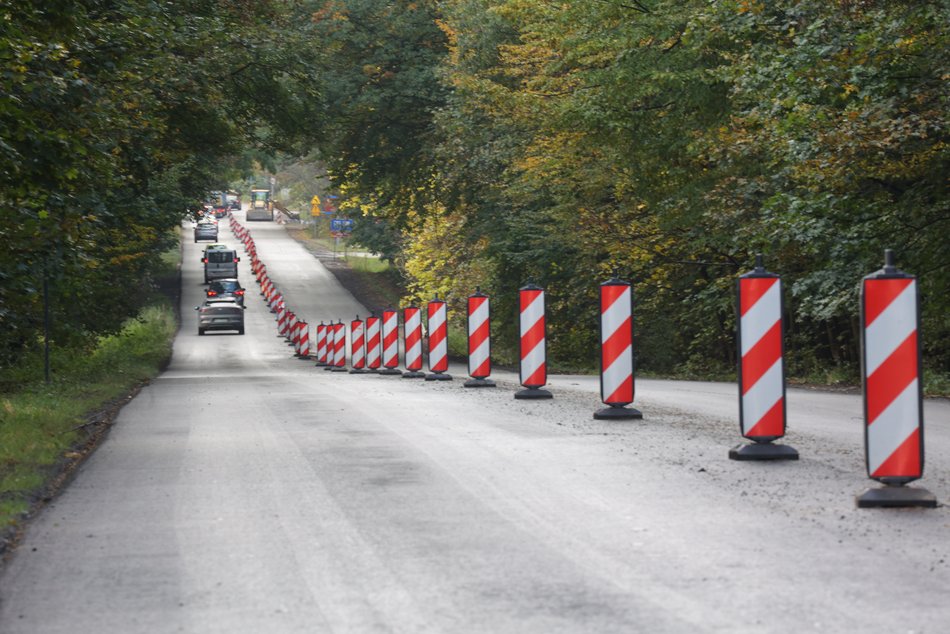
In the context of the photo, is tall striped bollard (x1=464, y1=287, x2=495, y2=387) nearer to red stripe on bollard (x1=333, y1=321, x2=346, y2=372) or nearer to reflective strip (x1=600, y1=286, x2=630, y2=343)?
reflective strip (x1=600, y1=286, x2=630, y2=343)

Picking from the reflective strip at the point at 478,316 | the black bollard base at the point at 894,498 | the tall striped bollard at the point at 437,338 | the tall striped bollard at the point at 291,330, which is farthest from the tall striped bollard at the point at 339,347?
the black bollard base at the point at 894,498

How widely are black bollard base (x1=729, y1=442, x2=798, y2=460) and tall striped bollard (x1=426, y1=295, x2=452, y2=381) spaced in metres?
12.4

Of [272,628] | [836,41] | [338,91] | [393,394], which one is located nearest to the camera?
[272,628]

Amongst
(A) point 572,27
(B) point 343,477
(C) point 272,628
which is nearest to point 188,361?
(A) point 572,27

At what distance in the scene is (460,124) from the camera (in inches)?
1594

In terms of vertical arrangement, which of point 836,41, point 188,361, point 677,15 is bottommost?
point 188,361

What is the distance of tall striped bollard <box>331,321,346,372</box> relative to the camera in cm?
3831

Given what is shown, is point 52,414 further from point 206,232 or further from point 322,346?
point 206,232

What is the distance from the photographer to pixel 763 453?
9.73m

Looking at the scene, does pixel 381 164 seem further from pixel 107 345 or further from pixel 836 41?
pixel 836 41

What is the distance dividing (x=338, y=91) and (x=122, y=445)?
31.8 m

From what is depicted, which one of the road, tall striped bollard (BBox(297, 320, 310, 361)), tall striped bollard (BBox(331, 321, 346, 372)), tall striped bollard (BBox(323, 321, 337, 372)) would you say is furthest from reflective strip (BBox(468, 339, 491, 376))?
tall striped bollard (BBox(297, 320, 310, 361))

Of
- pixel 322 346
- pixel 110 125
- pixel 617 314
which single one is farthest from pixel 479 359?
pixel 322 346

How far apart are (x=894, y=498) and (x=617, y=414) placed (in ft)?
18.6
